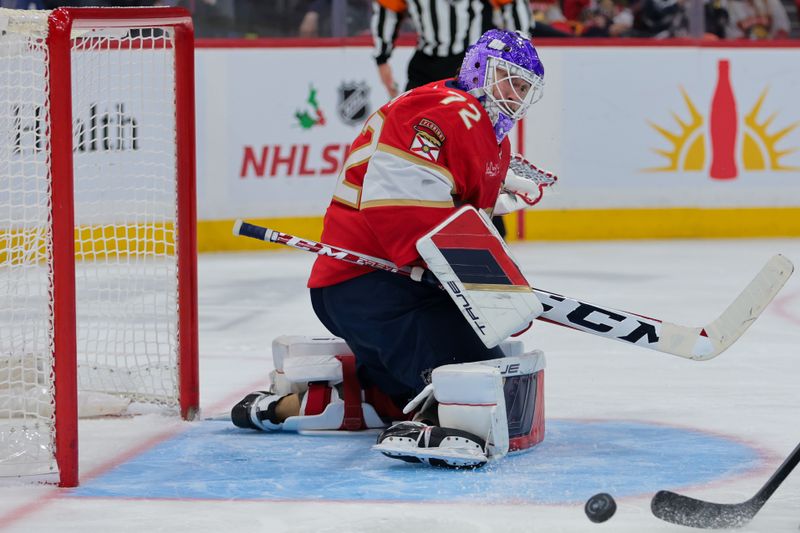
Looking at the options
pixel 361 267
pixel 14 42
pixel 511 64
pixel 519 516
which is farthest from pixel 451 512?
pixel 14 42

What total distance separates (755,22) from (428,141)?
4.88 metres

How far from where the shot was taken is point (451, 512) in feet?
7.80

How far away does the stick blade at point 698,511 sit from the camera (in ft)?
7.34

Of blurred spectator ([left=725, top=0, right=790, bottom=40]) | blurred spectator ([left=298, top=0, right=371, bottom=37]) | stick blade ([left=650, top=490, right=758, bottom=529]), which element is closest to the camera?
stick blade ([left=650, top=490, right=758, bottom=529])

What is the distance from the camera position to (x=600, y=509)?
214cm

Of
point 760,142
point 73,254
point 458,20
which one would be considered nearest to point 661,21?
point 760,142

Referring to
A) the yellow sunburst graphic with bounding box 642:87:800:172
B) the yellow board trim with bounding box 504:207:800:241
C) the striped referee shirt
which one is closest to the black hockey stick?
the striped referee shirt

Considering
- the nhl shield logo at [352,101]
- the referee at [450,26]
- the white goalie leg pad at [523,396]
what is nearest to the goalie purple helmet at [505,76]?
the white goalie leg pad at [523,396]

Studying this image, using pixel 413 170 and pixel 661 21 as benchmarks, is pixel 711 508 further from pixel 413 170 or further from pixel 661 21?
pixel 661 21

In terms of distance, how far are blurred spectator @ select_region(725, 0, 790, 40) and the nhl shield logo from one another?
1.90 meters

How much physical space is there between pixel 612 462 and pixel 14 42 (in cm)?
137

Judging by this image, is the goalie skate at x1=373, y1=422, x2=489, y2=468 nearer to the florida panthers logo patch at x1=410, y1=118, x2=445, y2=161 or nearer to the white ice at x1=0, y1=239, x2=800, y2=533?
the white ice at x1=0, y1=239, x2=800, y2=533

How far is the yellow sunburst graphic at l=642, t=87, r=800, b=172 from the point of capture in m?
7.11

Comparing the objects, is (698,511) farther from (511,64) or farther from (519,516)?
(511,64)
